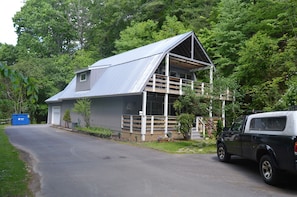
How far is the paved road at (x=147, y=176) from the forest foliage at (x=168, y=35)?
2.79 metres

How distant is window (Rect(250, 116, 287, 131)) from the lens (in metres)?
6.63

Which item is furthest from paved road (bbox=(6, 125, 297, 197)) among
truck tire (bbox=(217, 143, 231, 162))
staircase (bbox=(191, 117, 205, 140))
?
staircase (bbox=(191, 117, 205, 140))

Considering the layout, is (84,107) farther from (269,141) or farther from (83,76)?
(269,141)

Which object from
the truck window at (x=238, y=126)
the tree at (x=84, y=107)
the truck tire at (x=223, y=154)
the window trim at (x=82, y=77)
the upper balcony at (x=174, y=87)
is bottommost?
the truck tire at (x=223, y=154)

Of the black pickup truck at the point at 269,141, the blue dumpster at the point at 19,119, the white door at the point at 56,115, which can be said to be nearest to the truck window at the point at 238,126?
the black pickup truck at the point at 269,141

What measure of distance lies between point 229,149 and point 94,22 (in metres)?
41.9

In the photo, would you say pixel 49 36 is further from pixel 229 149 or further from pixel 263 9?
pixel 229 149

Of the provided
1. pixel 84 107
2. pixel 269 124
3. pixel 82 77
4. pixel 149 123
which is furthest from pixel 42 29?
pixel 269 124

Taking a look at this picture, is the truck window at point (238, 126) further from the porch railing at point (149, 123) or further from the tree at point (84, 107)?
the tree at point (84, 107)

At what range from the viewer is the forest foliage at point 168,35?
1716 cm

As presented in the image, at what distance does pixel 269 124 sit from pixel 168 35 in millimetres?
22900

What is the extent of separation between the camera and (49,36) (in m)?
45.9

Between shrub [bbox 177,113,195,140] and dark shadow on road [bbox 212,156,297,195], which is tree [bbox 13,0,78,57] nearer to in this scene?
shrub [bbox 177,113,195,140]

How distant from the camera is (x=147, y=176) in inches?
297
